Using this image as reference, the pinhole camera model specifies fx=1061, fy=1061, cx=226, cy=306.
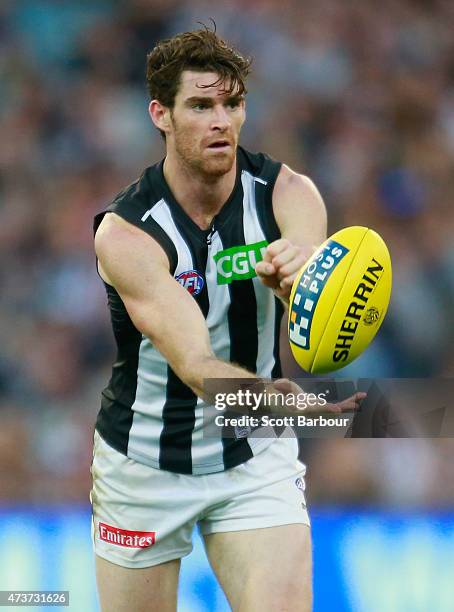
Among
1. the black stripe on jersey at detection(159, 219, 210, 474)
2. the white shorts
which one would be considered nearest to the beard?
the black stripe on jersey at detection(159, 219, 210, 474)

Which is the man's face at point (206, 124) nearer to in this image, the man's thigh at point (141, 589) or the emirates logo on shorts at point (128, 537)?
the emirates logo on shorts at point (128, 537)

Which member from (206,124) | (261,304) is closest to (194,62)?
(206,124)

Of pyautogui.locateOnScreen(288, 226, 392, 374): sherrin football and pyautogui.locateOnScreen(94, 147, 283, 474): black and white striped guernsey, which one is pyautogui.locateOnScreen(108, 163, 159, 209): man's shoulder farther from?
pyautogui.locateOnScreen(288, 226, 392, 374): sherrin football

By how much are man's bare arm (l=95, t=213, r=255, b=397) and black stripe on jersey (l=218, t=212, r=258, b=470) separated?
0.83 feet

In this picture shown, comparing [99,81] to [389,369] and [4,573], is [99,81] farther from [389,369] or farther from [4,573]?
[4,573]

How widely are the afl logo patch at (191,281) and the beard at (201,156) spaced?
1.18 ft

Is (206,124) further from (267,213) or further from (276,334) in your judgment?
(276,334)

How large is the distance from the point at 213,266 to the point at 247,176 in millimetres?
397

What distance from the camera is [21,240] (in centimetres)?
711

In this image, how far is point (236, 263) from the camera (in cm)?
360

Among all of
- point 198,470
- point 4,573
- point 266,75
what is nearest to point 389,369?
point 266,75

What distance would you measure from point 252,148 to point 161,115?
345 cm

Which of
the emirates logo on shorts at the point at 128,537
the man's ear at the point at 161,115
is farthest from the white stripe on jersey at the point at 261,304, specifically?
the emirates logo on shorts at the point at 128,537

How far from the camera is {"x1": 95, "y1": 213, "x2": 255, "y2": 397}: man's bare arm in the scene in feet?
10.4
